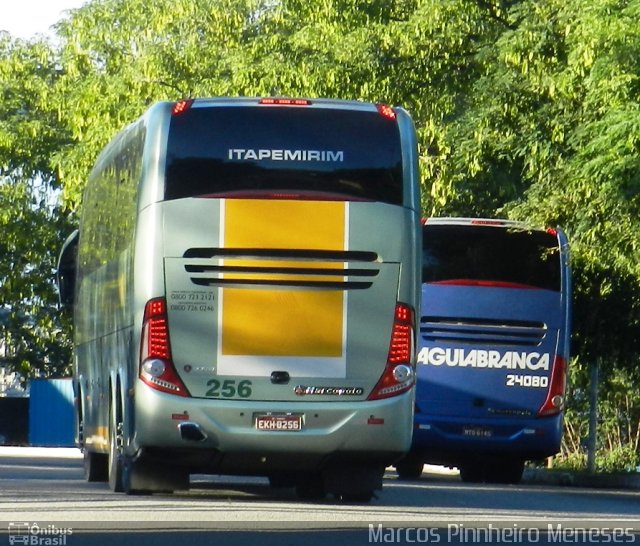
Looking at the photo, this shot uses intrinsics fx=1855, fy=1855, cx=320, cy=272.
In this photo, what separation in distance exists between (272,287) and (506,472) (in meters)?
12.5

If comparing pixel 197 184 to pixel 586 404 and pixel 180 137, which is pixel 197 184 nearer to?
pixel 180 137

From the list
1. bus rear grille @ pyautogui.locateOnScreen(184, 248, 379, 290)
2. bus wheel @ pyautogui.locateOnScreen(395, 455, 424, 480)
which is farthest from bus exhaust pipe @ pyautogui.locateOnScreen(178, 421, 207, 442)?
bus wheel @ pyautogui.locateOnScreen(395, 455, 424, 480)

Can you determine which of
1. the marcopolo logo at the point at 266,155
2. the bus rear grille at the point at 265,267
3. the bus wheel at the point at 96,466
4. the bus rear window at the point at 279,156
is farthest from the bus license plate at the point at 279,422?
the bus wheel at the point at 96,466

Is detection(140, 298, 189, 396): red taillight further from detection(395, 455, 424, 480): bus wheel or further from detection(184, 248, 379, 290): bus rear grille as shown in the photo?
detection(395, 455, 424, 480): bus wheel

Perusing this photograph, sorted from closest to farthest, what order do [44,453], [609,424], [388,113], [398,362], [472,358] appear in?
[398,362]
[388,113]
[472,358]
[609,424]
[44,453]

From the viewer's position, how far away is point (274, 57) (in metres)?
31.2

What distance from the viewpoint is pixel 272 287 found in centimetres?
1598

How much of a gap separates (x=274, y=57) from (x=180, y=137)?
15173 millimetres

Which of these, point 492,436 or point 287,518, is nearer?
point 287,518

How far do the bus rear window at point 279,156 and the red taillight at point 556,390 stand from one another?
30.9 feet

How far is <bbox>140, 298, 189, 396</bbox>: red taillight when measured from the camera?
15945 mm

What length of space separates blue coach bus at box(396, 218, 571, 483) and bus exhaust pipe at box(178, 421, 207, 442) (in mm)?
9712

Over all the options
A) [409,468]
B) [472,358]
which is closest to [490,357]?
[472,358]

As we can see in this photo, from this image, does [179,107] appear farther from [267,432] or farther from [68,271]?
[68,271]
